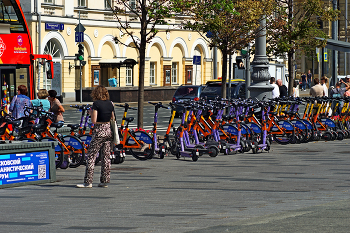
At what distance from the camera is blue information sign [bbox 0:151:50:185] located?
35.3 ft

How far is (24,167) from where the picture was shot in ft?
36.2

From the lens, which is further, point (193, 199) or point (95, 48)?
point (95, 48)

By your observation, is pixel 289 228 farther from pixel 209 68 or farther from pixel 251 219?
pixel 209 68

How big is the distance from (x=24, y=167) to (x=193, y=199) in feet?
9.50

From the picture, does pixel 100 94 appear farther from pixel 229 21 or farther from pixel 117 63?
pixel 117 63

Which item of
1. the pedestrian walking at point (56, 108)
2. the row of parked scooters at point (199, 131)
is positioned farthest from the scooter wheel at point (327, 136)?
the pedestrian walking at point (56, 108)

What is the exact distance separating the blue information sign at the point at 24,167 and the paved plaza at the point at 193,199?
20 centimetres

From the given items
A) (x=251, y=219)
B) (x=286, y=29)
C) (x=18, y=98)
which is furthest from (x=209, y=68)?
(x=251, y=219)

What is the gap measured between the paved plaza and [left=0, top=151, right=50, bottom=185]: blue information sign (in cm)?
20

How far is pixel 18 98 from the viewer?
54.4ft

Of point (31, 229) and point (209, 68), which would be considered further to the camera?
point (209, 68)

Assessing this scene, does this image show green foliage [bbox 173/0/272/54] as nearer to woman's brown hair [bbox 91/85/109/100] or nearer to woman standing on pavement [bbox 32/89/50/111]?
woman standing on pavement [bbox 32/89/50/111]

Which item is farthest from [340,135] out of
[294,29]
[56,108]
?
[56,108]

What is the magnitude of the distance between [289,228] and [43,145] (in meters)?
A: 5.30
